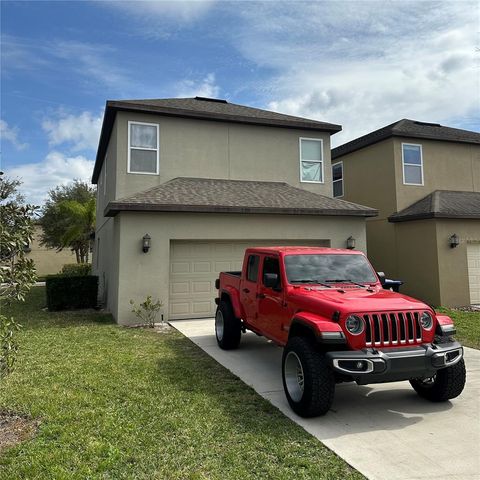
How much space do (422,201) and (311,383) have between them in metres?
12.8

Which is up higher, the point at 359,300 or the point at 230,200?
the point at 230,200

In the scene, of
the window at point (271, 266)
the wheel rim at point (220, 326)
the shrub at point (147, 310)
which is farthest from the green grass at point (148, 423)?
the shrub at point (147, 310)

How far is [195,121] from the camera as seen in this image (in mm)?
12906

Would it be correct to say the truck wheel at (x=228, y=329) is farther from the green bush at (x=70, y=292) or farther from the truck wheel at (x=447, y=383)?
the green bush at (x=70, y=292)

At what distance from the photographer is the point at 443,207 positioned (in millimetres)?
13750

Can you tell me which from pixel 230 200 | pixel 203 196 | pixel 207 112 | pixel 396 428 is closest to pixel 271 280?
pixel 396 428

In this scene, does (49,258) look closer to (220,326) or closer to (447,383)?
(220,326)

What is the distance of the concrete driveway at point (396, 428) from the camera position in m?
3.39

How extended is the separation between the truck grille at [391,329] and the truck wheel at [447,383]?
1.89 ft

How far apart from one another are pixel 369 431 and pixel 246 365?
2.84 metres

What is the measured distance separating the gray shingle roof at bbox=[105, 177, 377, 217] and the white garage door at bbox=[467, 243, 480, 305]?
13.6 ft

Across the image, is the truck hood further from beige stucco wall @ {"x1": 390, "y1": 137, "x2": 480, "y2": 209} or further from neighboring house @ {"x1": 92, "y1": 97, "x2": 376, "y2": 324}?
beige stucco wall @ {"x1": 390, "y1": 137, "x2": 480, "y2": 209}

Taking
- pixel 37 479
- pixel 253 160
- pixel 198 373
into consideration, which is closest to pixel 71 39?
pixel 253 160

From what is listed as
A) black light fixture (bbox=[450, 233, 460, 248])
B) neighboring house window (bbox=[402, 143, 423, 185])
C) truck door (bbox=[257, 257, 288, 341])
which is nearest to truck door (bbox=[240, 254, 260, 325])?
truck door (bbox=[257, 257, 288, 341])
